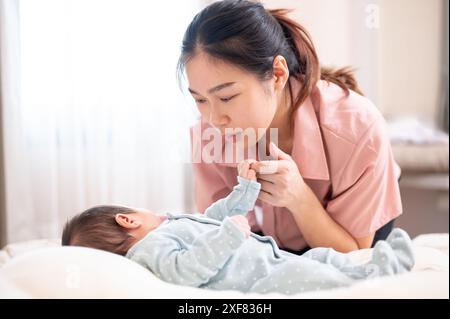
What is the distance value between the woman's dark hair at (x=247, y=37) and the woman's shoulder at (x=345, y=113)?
80mm

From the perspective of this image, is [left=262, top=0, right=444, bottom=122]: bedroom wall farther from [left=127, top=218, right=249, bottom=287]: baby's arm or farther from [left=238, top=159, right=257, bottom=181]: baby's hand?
[left=127, top=218, right=249, bottom=287]: baby's arm

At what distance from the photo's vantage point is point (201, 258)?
0.64 m

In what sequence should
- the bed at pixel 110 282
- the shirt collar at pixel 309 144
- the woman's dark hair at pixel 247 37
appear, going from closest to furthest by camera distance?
1. the bed at pixel 110 282
2. the woman's dark hair at pixel 247 37
3. the shirt collar at pixel 309 144

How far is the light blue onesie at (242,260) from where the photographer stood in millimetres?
639

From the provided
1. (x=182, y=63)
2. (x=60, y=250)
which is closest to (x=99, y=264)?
(x=60, y=250)

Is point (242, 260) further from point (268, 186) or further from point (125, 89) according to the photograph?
point (125, 89)

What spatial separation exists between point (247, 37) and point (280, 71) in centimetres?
8

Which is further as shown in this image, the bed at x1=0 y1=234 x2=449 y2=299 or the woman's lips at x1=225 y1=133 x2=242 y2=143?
the woman's lips at x1=225 y1=133 x2=242 y2=143

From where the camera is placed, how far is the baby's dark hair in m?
0.73

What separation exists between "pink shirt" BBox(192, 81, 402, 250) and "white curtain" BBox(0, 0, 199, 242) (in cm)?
9

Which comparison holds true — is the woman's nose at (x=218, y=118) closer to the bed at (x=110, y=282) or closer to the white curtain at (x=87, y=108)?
the white curtain at (x=87, y=108)

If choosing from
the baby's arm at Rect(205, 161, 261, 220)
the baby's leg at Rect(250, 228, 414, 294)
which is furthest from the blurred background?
the baby's leg at Rect(250, 228, 414, 294)

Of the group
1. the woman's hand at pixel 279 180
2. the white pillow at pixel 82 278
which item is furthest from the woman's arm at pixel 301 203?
the white pillow at pixel 82 278

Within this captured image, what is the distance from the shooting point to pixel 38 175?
0.82 meters
